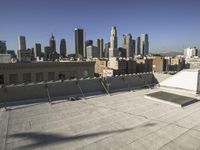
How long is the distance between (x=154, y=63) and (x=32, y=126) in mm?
81451

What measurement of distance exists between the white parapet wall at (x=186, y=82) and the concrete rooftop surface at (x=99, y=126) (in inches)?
129

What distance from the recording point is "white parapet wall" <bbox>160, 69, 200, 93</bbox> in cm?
1238

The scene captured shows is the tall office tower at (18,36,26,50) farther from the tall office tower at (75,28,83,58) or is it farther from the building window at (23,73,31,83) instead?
the building window at (23,73,31,83)

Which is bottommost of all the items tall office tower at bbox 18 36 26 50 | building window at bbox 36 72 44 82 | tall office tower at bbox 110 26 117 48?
building window at bbox 36 72 44 82

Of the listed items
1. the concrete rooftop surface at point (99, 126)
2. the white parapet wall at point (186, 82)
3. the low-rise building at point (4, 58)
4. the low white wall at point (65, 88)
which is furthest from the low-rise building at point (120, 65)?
the concrete rooftop surface at point (99, 126)

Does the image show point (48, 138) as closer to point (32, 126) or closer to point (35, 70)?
point (32, 126)

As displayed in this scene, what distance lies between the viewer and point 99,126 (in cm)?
637

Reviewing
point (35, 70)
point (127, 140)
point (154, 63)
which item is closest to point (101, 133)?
point (127, 140)

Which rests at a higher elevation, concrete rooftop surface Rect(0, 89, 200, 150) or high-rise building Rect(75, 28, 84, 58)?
high-rise building Rect(75, 28, 84, 58)

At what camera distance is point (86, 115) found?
25.0ft

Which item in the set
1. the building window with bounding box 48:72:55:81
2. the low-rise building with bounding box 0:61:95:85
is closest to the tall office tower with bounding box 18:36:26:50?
the low-rise building with bounding box 0:61:95:85

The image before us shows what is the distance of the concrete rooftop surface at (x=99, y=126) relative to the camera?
5.04 m

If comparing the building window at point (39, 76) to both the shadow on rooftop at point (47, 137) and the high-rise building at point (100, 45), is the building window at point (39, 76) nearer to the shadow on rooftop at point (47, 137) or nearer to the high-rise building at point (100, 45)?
the shadow on rooftop at point (47, 137)

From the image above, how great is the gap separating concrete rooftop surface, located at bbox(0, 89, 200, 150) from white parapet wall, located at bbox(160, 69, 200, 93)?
3.27 meters
